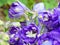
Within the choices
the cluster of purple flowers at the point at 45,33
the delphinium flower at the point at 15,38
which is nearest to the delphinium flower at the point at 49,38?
the cluster of purple flowers at the point at 45,33

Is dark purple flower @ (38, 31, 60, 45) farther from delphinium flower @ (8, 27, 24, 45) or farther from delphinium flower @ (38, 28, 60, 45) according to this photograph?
delphinium flower @ (8, 27, 24, 45)

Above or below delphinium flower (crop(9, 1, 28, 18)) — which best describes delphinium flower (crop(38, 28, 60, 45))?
below

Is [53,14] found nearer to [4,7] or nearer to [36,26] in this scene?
[36,26]

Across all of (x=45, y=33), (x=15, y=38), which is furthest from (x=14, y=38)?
(x=45, y=33)

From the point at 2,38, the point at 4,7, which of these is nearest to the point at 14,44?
the point at 2,38

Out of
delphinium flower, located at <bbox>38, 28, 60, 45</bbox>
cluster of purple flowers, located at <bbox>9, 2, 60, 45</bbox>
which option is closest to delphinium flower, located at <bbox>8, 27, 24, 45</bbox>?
cluster of purple flowers, located at <bbox>9, 2, 60, 45</bbox>

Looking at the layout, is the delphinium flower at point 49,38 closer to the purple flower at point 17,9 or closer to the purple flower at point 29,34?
the purple flower at point 29,34

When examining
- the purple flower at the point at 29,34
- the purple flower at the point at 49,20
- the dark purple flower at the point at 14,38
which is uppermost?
the purple flower at the point at 49,20

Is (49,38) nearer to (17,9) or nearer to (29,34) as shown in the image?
(29,34)
